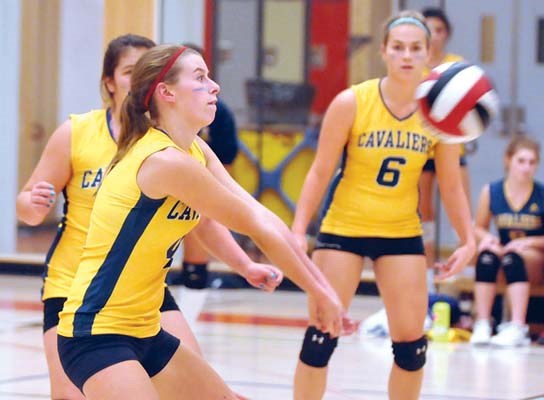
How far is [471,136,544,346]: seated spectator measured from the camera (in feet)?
25.7

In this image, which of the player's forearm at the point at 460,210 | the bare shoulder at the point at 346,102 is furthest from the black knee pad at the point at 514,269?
the bare shoulder at the point at 346,102

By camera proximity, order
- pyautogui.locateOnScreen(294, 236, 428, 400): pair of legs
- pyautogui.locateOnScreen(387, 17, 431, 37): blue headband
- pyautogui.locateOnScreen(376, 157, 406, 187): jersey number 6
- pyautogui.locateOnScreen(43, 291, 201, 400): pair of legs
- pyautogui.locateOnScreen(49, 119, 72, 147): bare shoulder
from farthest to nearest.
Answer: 1. pyautogui.locateOnScreen(387, 17, 431, 37): blue headband
2. pyautogui.locateOnScreen(376, 157, 406, 187): jersey number 6
3. pyautogui.locateOnScreen(294, 236, 428, 400): pair of legs
4. pyautogui.locateOnScreen(49, 119, 72, 147): bare shoulder
5. pyautogui.locateOnScreen(43, 291, 201, 400): pair of legs

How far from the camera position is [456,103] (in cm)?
444

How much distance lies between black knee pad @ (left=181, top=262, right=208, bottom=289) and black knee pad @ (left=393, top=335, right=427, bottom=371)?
3.41 m

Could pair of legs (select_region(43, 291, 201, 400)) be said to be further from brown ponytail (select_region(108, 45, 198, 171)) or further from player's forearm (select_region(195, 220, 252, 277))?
brown ponytail (select_region(108, 45, 198, 171))

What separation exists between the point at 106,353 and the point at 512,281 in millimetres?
4991

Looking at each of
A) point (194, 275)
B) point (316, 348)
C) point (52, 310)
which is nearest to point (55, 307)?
point (52, 310)

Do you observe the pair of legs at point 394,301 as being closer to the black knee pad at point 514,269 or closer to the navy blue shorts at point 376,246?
the navy blue shorts at point 376,246

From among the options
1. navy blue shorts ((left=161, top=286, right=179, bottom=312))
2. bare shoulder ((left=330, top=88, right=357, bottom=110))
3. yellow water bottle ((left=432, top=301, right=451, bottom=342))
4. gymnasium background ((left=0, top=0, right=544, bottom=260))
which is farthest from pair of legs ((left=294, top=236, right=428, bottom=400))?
gymnasium background ((left=0, top=0, right=544, bottom=260))

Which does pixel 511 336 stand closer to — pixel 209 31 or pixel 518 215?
pixel 518 215

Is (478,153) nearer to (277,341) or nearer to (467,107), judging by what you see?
(277,341)

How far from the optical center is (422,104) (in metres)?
4.51

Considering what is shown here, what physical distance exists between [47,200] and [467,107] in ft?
5.38

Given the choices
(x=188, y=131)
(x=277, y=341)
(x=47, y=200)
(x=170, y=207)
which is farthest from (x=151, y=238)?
(x=277, y=341)
